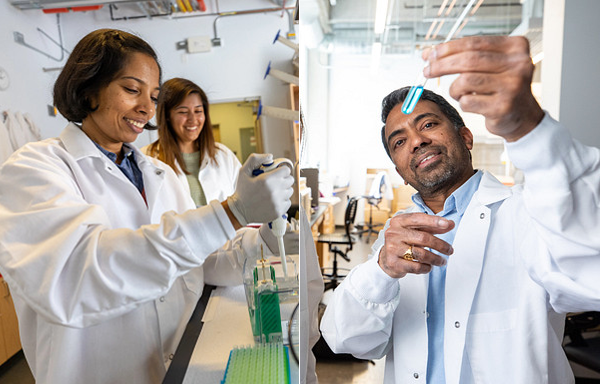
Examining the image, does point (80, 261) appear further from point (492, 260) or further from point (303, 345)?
point (492, 260)

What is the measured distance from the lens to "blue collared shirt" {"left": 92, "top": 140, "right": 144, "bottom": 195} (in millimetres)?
553

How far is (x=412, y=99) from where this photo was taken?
231 millimetres

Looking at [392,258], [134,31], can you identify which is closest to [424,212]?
[392,258]

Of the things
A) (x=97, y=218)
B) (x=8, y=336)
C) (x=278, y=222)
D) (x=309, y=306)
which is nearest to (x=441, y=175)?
(x=309, y=306)

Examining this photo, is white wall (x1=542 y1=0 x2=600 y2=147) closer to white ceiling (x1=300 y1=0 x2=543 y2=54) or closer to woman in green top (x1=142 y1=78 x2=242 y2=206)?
white ceiling (x1=300 y1=0 x2=543 y2=54)

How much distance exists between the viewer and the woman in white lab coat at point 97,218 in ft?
1.45

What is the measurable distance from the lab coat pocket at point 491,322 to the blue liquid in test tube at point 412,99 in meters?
0.16

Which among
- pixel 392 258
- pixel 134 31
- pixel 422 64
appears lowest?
pixel 392 258

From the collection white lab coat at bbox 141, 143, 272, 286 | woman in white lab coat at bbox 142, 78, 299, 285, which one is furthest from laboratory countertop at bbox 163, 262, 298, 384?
woman in white lab coat at bbox 142, 78, 299, 285

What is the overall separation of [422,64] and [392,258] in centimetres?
14

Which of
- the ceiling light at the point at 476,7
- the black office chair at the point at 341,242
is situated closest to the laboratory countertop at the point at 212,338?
the black office chair at the point at 341,242

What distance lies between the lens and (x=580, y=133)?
0.69 ft

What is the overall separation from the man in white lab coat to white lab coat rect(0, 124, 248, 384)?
28cm

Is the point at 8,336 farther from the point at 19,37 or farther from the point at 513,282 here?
the point at 513,282
